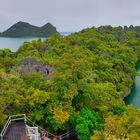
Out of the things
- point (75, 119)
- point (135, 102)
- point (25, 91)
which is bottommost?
point (135, 102)

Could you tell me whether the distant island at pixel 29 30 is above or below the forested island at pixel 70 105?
above

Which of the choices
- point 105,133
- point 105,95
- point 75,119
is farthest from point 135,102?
point 105,133

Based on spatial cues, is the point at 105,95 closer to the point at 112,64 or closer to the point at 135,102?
the point at 135,102

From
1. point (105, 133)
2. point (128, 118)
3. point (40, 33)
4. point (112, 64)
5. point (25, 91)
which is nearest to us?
point (105, 133)

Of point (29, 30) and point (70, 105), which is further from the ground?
point (29, 30)

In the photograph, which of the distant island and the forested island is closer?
the forested island

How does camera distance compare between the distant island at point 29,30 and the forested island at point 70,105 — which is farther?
the distant island at point 29,30

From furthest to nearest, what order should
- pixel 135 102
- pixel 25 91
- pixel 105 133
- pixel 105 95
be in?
1. pixel 135 102
2. pixel 105 95
3. pixel 25 91
4. pixel 105 133

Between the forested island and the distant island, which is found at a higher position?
the distant island

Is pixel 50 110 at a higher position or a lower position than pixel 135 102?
higher

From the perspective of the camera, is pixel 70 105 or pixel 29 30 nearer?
pixel 70 105

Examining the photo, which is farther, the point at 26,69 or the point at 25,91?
the point at 26,69
